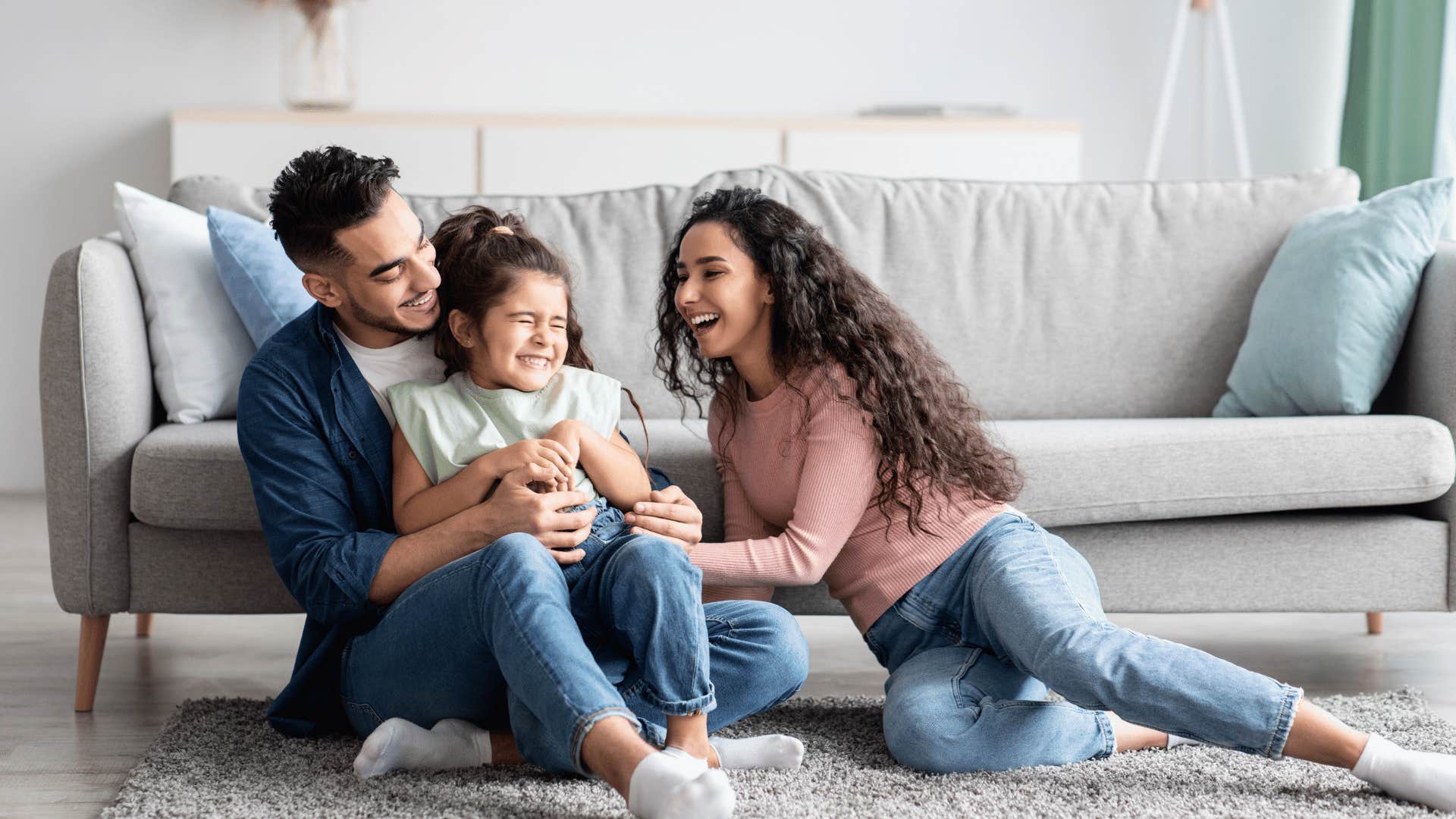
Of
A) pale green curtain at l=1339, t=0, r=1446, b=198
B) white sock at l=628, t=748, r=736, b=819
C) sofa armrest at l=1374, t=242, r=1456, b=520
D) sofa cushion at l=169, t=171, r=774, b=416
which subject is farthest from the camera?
pale green curtain at l=1339, t=0, r=1446, b=198

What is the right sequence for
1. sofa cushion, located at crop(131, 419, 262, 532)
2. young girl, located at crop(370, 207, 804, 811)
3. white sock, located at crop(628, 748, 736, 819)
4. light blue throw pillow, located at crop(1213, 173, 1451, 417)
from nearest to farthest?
white sock, located at crop(628, 748, 736, 819) → young girl, located at crop(370, 207, 804, 811) → sofa cushion, located at crop(131, 419, 262, 532) → light blue throw pillow, located at crop(1213, 173, 1451, 417)

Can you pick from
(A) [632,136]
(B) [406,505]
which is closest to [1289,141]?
(A) [632,136]

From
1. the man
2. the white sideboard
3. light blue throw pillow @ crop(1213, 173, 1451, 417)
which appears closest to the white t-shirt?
the man

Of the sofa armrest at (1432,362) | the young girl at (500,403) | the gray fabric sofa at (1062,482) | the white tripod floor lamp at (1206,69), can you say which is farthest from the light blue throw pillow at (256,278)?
the white tripod floor lamp at (1206,69)

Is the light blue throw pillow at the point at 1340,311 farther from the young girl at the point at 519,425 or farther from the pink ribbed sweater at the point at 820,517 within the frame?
the young girl at the point at 519,425

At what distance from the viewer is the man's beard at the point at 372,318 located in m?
1.62

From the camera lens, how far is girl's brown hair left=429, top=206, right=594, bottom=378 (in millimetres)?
1623

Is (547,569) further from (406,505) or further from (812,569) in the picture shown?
(812,569)

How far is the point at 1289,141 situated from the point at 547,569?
352cm

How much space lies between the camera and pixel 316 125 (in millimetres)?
3754

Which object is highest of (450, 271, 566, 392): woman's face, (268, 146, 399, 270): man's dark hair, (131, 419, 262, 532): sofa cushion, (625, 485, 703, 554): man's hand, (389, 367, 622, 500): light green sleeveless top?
(268, 146, 399, 270): man's dark hair

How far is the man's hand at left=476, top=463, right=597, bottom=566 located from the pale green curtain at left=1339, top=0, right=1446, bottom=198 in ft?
9.60

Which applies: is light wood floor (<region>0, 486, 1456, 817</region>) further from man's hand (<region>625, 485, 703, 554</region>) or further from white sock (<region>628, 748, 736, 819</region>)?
white sock (<region>628, 748, 736, 819</region>)

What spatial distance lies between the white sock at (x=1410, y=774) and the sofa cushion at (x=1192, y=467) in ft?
1.82
